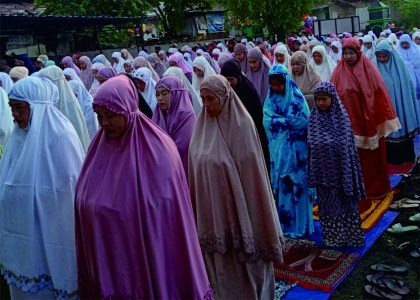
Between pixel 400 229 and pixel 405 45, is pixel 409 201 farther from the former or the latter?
pixel 405 45

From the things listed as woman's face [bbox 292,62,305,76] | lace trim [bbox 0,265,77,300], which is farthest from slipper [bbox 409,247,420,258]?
lace trim [bbox 0,265,77,300]

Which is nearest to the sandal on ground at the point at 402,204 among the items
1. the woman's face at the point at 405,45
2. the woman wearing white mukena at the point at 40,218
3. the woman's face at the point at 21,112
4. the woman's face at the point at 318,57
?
the woman's face at the point at 318,57

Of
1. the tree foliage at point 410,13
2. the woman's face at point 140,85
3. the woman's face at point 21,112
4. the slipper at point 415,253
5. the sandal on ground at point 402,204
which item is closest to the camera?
the woman's face at point 21,112

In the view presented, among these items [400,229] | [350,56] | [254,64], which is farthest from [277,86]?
[254,64]

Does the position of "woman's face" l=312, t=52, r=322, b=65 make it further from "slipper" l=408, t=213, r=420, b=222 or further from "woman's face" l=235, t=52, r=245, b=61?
"slipper" l=408, t=213, r=420, b=222

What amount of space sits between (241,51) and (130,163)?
228 inches

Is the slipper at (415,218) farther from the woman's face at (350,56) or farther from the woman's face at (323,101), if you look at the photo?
the woman's face at (350,56)

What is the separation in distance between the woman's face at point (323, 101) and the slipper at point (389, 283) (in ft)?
4.88

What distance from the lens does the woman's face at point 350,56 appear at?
18.8 ft

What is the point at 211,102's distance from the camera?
3.31 m

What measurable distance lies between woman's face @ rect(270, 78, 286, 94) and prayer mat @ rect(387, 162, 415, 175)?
9.10ft

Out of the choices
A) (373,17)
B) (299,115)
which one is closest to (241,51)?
(299,115)

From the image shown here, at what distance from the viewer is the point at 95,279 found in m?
2.52

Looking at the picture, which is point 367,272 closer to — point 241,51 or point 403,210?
point 403,210
